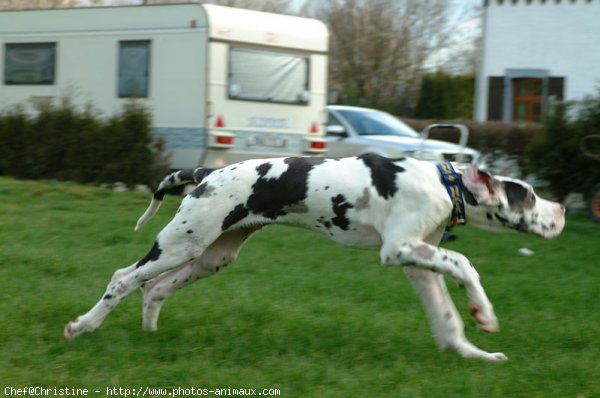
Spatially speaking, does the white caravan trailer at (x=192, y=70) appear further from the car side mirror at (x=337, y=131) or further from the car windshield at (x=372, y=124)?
the car windshield at (x=372, y=124)

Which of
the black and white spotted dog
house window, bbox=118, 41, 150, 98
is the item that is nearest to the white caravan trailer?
house window, bbox=118, 41, 150, 98

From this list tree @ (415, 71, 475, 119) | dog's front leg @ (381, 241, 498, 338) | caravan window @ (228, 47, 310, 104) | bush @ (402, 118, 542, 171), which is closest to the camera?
dog's front leg @ (381, 241, 498, 338)

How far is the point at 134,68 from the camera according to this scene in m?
16.9

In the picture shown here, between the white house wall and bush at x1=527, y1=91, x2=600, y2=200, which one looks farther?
the white house wall

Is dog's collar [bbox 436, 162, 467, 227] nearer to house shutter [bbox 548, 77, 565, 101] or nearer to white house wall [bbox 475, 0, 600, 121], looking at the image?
white house wall [bbox 475, 0, 600, 121]

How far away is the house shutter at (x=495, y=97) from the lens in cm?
2953

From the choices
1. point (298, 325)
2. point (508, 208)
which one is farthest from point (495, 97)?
point (508, 208)

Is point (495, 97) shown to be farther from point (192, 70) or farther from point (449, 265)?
point (449, 265)

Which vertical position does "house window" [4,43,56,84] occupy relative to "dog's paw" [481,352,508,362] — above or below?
above

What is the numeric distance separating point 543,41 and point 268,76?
48.7ft

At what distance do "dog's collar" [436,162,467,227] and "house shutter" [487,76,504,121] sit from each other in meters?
23.8

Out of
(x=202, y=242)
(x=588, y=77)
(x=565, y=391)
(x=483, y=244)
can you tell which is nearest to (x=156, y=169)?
(x=483, y=244)

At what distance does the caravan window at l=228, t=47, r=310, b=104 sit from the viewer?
1647 centimetres

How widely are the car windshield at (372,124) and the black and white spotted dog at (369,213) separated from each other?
1161 centimetres
